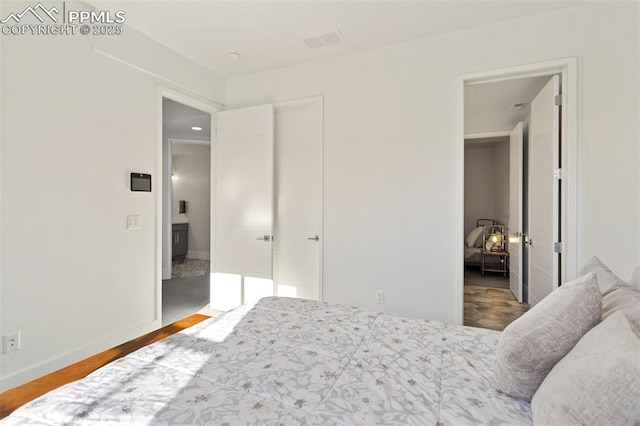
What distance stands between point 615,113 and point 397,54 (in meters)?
1.73

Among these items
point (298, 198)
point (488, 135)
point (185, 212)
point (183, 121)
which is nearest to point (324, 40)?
point (298, 198)

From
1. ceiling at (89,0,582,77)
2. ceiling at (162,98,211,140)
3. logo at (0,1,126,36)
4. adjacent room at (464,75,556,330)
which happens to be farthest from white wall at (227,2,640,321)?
logo at (0,1,126,36)

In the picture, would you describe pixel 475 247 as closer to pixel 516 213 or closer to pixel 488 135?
pixel 516 213

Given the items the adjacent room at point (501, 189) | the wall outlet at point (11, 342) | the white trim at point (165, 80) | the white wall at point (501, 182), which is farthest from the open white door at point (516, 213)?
the wall outlet at point (11, 342)

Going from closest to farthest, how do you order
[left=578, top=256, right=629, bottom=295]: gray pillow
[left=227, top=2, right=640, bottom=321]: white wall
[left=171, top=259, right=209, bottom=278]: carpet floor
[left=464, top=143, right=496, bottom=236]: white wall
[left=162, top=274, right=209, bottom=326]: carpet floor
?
[left=578, top=256, right=629, bottom=295]: gray pillow < [left=227, top=2, right=640, bottom=321]: white wall < [left=162, top=274, right=209, bottom=326]: carpet floor < [left=171, top=259, right=209, bottom=278]: carpet floor < [left=464, top=143, right=496, bottom=236]: white wall

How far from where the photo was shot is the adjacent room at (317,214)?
0.95 m

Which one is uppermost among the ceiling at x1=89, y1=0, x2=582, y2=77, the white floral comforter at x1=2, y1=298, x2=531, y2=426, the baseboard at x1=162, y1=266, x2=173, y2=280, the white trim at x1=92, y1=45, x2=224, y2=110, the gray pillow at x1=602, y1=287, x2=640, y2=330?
the ceiling at x1=89, y1=0, x2=582, y2=77

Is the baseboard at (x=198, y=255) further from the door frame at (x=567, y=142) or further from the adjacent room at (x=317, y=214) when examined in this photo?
the door frame at (x=567, y=142)

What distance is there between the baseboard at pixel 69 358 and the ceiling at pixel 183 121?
8.87ft

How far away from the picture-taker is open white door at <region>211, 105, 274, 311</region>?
3348mm

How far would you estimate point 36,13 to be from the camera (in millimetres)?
2080

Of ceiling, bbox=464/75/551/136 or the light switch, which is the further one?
ceiling, bbox=464/75/551/136

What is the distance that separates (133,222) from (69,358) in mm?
1119

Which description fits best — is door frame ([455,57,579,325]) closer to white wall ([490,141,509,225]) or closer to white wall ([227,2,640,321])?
white wall ([227,2,640,321])
